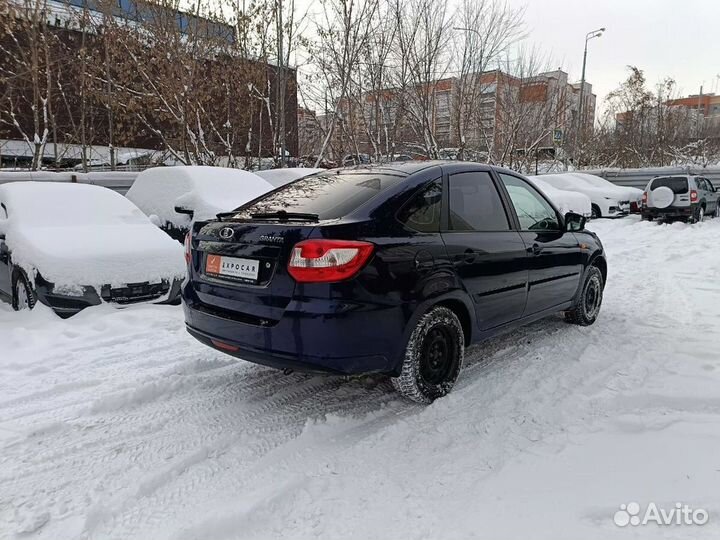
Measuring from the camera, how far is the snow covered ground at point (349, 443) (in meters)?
2.17

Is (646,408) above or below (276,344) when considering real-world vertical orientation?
below

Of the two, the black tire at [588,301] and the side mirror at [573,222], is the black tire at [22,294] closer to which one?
the side mirror at [573,222]

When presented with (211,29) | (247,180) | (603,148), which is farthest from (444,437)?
(603,148)

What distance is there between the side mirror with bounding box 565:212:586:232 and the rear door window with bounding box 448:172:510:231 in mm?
1043

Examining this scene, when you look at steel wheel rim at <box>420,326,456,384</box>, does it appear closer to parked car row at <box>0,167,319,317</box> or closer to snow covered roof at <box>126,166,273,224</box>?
parked car row at <box>0,167,319,317</box>

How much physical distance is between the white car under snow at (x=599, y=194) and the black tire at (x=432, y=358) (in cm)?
1496

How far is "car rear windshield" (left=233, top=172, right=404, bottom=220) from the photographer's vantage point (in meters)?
3.11

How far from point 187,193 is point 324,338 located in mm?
5544

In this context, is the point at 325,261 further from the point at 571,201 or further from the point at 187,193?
the point at 571,201

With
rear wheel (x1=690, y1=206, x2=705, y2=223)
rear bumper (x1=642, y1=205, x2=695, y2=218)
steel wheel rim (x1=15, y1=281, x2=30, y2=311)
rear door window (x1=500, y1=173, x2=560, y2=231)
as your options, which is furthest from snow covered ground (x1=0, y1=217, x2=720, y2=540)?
rear wheel (x1=690, y1=206, x2=705, y2=223)

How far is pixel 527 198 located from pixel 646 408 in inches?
77.7

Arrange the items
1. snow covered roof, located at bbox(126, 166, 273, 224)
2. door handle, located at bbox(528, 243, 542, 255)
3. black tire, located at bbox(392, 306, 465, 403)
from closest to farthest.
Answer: black tire, located at bbox(392, 306, 465, 403) < door handle, located at bbox(528, 243, 542, 255) < snow covered roof, located at bbox(126, 166, 273, 224)

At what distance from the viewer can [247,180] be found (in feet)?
27.7

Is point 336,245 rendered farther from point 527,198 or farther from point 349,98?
point 349,98
